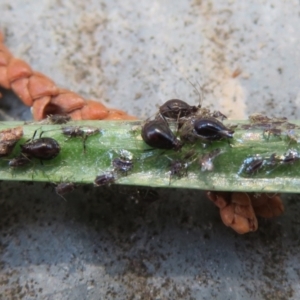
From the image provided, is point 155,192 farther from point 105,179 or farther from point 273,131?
point 273,131

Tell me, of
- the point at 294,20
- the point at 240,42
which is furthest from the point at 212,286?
the point at 294,20

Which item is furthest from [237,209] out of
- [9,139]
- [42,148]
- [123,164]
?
[9,139]

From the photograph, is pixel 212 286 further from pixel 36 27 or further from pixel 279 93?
pixel 36 27

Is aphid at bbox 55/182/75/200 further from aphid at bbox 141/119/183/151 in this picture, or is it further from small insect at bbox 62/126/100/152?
aphid at bbox 141/119/183/151

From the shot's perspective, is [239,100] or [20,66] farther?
[239,100]

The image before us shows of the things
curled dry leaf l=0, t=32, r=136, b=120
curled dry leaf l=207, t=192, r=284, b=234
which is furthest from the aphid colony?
curled dry leaf l=0, t=32, r=136, b=120

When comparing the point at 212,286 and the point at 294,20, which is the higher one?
the point at 294,20
